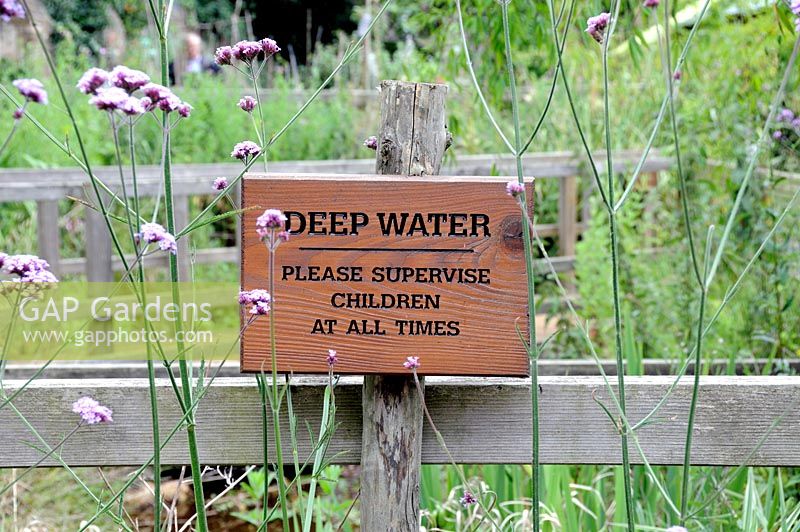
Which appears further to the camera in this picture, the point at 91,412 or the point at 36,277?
the point at 91,412

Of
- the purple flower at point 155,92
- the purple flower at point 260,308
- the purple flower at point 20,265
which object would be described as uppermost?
the purple flower at point 155,92

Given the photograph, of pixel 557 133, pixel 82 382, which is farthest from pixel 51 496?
pixel 557 133

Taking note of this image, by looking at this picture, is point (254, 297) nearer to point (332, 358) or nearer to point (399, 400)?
point (332, 358)

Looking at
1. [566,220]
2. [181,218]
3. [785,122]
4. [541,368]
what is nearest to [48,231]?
[181,218]

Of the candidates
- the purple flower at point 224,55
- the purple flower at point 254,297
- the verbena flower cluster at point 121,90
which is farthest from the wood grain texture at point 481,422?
the verbena flower cluster at point 121,90

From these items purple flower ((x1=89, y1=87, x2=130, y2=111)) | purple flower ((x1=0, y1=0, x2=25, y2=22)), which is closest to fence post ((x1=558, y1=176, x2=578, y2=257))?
purple flower ((x1=89, y1=87, x2=130, y2=111))

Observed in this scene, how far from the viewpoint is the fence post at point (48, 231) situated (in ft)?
13.1

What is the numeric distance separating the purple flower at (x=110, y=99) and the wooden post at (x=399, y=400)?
2.00 ft

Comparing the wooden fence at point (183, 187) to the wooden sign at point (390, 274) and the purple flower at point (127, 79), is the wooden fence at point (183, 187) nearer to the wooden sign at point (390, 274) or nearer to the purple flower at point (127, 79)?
the wooden sign at point (390, 274)

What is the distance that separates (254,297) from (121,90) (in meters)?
→ 0.38

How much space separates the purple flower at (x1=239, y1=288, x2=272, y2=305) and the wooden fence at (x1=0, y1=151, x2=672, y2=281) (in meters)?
1.93

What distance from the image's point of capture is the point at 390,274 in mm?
1435

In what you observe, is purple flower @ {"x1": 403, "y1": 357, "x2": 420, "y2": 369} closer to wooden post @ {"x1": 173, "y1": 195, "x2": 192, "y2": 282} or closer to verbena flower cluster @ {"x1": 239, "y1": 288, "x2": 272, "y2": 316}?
verbena flower cluster @ {"x1": 239, "y1": 288, "x2": 272, "y2": 316}

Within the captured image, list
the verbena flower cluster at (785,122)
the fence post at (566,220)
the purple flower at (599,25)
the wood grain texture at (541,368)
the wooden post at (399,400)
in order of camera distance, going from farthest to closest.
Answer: the fence post at (566,220) → the verbena flower cluster at (785,122) → the wood grain texture at (541,368) → the wooden post at (399,400) → the purple flower at (599,25)
